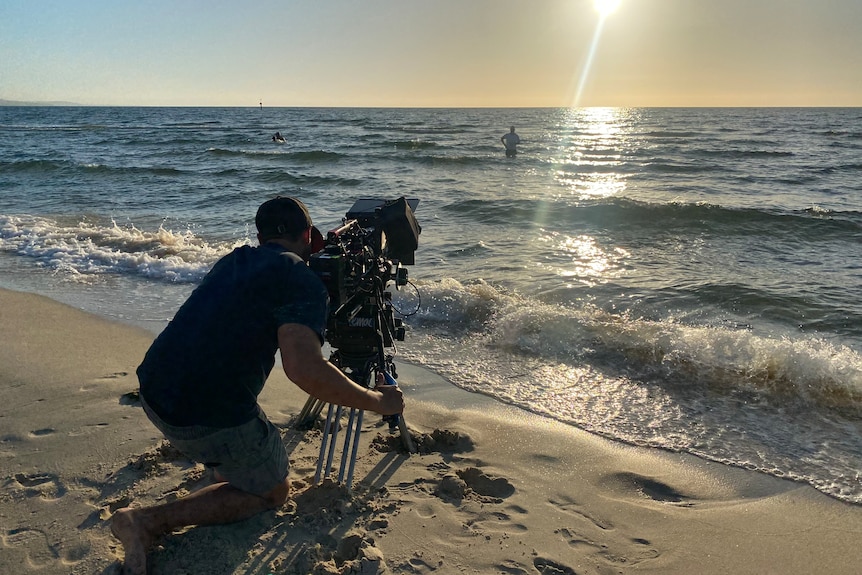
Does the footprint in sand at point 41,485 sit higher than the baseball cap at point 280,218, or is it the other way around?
the baseball cap at point 280,218

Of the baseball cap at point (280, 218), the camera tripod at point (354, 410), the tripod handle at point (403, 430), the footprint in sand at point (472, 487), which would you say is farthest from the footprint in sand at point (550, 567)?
the baseball cap at point (280, 218)

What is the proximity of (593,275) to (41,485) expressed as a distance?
6719mm

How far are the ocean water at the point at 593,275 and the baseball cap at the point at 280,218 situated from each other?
8.25 feet

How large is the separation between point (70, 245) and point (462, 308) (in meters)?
A: 6.97

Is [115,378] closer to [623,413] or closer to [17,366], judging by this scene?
[17,366]

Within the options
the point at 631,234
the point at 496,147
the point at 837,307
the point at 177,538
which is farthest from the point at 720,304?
the point at 496,147

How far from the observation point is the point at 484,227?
A: 37.6 feet

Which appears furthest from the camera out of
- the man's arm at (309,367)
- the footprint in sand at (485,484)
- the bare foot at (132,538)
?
the footprint in sand at (485,484)

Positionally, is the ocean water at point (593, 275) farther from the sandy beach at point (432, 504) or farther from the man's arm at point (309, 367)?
the man's arm at point (309, 367)

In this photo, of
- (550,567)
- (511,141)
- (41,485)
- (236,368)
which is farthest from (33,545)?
(511,141)

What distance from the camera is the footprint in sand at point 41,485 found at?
2918 mm

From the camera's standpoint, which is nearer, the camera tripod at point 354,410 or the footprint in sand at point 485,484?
the camera tripod at point 354,410

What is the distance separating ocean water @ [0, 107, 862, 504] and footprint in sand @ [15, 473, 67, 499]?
2.74 meters

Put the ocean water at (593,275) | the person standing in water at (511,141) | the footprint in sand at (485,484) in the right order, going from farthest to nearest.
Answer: the person standing in water at (511,141) < the ocean water at (593,275) < the footprint in sand at (485,484)
